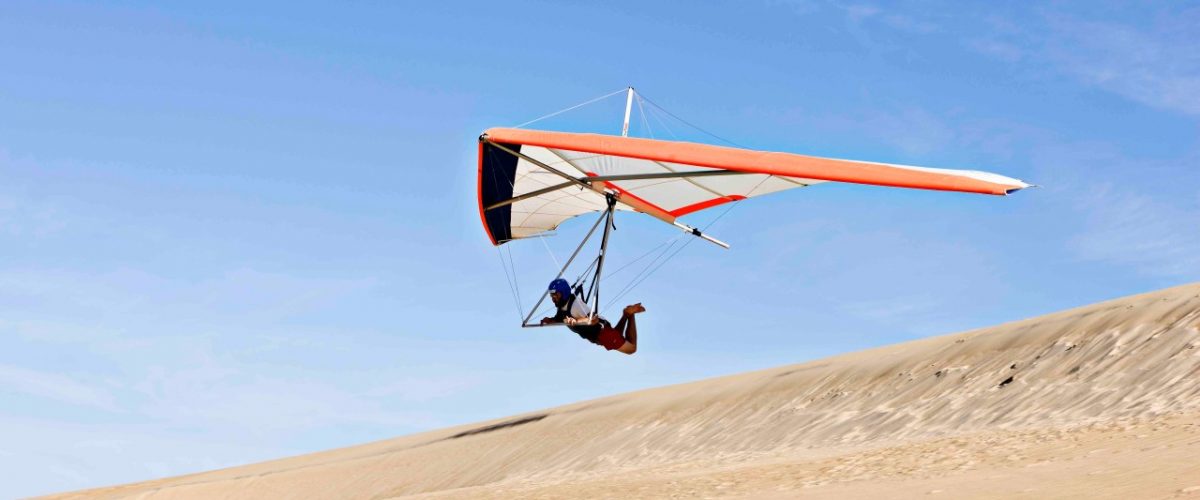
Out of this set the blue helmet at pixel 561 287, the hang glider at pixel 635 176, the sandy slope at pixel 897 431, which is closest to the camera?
the sandy slope at pixel 897 431

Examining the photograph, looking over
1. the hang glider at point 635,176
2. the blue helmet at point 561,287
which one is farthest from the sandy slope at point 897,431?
the hang glider at point 635,176

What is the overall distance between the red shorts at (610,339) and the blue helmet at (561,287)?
653 mm

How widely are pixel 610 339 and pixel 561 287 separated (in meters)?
0.92

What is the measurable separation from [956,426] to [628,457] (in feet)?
23.8

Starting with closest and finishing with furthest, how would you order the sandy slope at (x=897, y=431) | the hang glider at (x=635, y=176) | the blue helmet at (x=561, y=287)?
→ the sandy slope at (x=897, y=431), the hang glider at (x=635, y=176), the blue helmet at (x=561, y=287)

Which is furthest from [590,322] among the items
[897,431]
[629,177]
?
[897,431]

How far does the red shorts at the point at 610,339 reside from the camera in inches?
555

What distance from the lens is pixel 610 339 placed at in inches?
557

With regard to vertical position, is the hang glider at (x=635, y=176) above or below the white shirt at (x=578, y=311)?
above

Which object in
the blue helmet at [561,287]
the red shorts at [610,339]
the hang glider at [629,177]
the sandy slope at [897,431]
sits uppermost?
the hang glider at [629,177]

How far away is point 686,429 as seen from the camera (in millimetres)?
21984

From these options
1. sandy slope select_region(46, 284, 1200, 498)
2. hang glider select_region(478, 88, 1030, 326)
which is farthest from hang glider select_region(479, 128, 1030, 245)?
sandy slope select_region(46, 284, 1200, 498)

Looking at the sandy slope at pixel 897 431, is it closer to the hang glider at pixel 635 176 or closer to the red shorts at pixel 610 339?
the red shorts at pixel 610 339

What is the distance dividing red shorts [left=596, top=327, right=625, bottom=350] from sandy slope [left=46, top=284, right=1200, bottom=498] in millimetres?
1706
